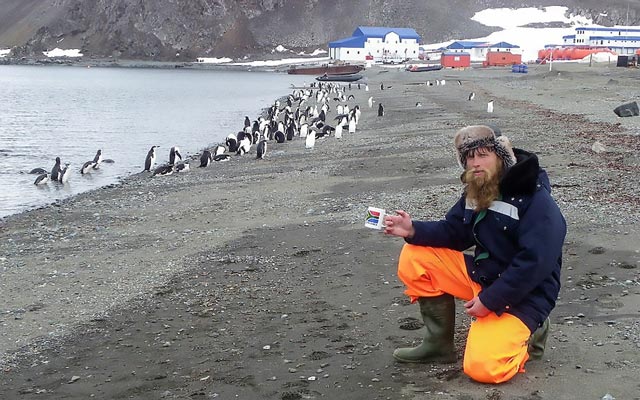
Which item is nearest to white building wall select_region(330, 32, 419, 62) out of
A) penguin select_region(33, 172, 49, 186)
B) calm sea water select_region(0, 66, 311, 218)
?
calm sea water select_region(0, 66, 311, 218)

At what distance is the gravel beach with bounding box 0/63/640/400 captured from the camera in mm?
4500

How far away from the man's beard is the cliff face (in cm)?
14366

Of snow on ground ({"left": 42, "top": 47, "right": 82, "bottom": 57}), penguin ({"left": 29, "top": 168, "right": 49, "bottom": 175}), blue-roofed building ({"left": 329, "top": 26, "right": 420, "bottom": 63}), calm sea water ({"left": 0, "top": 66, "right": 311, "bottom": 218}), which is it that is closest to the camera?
calm sea water ({"left": 0, "top": 66, "right": 311, "bottom": 218})

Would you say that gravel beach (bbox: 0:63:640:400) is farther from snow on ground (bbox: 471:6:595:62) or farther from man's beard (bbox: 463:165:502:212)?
snow on ground (bbox: 471:6:595:62)

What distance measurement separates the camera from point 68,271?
27.2 ft

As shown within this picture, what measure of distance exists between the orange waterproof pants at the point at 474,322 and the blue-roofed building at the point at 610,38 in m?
113

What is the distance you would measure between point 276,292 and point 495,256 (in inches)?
114

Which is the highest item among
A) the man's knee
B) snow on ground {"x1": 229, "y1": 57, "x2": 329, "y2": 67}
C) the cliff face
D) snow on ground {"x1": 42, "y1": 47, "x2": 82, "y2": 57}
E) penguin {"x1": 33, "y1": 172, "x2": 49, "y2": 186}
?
the cliff face

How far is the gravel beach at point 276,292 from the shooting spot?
450 centimetres

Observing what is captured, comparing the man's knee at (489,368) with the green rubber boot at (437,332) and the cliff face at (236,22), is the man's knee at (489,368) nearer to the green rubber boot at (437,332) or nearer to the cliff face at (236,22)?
the green rubber boot at (437,332)

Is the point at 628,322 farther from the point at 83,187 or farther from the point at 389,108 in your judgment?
the point at 389,108

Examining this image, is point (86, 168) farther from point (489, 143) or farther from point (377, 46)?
point (377, 46)

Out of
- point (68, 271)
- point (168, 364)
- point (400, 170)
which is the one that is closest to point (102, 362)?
point (168, 364)

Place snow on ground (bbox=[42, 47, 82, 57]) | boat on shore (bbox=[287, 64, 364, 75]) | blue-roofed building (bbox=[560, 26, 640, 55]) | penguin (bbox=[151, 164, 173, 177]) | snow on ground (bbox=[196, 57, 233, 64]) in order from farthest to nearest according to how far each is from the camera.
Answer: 1. snow on ground (bbox=[42, 47, 82, 57])
2. snow on ground (bbox=[196, 57, 233, 64])
3. blue-roofed building (bbox=[560, 26, 640, 55])
4. boat on shore (bbox=[287, 64, 364, 75])
5. penguin (bbox=[151, 164, 173, 177])
